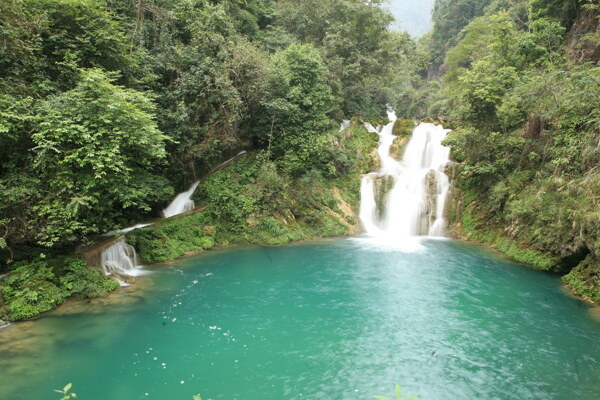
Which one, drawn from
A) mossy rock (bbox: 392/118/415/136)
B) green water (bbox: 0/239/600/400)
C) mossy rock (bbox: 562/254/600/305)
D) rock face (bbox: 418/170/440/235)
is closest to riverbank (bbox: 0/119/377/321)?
green water (bbox: 0/239/600/400)

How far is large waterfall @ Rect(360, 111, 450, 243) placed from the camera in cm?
1952

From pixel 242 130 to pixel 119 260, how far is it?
9.76 m

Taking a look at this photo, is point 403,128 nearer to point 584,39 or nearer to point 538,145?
point 538,145

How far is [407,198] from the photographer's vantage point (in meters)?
20.2

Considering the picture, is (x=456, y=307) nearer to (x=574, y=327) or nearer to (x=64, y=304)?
(x=574, y=327)

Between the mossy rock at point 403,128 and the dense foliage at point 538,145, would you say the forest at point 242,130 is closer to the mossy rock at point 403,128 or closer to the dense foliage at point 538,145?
the dense foliage at point 538,145

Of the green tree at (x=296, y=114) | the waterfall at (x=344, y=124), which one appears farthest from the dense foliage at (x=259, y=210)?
the waterfall at (x=344, y=124)

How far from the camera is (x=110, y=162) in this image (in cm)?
1030

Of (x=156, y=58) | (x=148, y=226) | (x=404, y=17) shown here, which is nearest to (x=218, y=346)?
(x=148, y=226)

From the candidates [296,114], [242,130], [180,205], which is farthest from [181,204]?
[296,114]

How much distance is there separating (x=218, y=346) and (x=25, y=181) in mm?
6992

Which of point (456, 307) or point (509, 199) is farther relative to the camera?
point (509, 199)

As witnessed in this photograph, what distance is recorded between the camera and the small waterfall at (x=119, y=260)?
38.5ft

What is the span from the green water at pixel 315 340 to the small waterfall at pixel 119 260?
1.07m
